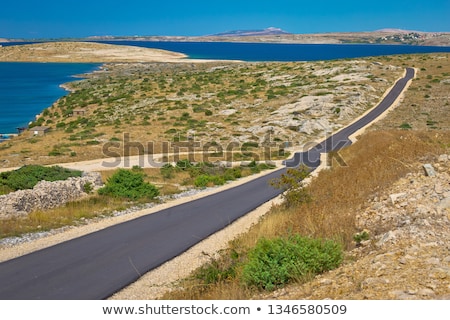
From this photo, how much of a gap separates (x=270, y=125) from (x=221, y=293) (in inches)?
2036

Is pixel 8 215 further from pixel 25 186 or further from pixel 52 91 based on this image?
pixel 52 91

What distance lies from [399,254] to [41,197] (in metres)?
18.8

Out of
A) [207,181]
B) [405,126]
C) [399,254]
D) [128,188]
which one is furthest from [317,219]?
[405,126]

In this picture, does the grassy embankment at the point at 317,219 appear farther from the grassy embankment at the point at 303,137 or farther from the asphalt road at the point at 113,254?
the asphalt road at the point at 113,254

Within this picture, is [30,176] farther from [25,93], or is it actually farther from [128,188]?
[25,93]

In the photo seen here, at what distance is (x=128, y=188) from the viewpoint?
28.1 metres

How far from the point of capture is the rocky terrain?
360 inches

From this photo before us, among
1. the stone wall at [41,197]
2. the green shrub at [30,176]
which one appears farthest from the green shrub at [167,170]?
the stone wall at [41,197]

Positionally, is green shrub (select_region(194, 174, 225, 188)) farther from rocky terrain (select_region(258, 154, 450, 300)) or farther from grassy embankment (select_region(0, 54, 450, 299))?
rocky terrain (select_region(258, 154, 450, 300))

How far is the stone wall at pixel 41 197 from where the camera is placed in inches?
866

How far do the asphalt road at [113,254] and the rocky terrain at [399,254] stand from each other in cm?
638

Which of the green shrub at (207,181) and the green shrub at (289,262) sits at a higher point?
the green shrub at (289,262)

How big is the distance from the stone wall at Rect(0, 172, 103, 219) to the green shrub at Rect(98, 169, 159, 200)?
1.50 meters

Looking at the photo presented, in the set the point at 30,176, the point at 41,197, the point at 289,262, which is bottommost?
the point at 30,176
